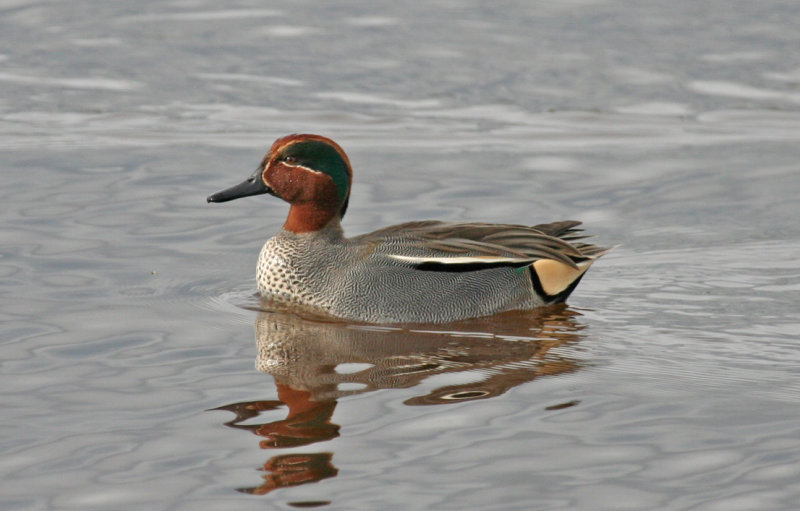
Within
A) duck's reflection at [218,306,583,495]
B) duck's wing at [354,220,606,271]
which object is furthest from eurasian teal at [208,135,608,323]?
duck's reflection at [218,306,583,495]

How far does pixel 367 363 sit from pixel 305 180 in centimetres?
198

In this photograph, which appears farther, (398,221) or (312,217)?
(398,221)

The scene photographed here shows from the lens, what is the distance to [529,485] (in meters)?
5.91

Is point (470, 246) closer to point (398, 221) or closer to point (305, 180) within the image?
point (305, 180)

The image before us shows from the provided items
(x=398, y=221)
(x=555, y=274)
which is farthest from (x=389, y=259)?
(x=398, y=221)

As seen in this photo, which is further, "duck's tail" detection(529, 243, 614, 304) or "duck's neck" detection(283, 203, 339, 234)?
"duck's neck" detection(283, 203, 339, 234)

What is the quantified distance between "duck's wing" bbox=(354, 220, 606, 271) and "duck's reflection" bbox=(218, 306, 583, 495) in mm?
378

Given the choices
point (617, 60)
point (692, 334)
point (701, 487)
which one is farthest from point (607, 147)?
point (701, 487)

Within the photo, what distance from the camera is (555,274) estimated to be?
30.3ft

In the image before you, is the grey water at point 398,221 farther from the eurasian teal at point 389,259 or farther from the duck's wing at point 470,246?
the duck's wing at point 470,246

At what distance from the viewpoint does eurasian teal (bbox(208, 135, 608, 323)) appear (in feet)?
29.3

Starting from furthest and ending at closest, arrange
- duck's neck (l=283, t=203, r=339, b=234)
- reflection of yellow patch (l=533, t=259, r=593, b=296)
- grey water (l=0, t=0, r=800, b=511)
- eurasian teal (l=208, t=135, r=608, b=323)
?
duck's neck (l=283, t=203, r=339, b=234), reflection of yellow patch (l=533, t=259, r=593, b=296), eurasian teal (l=208, t=135, r=608, b=323), grey water (l=0, t=0, r=800, b=511)

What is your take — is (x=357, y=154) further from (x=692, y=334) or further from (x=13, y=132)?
(x=692, y=334)

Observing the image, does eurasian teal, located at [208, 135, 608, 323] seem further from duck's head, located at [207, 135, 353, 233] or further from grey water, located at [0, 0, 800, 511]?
grey water, located at [0, 0, 800, 511]
